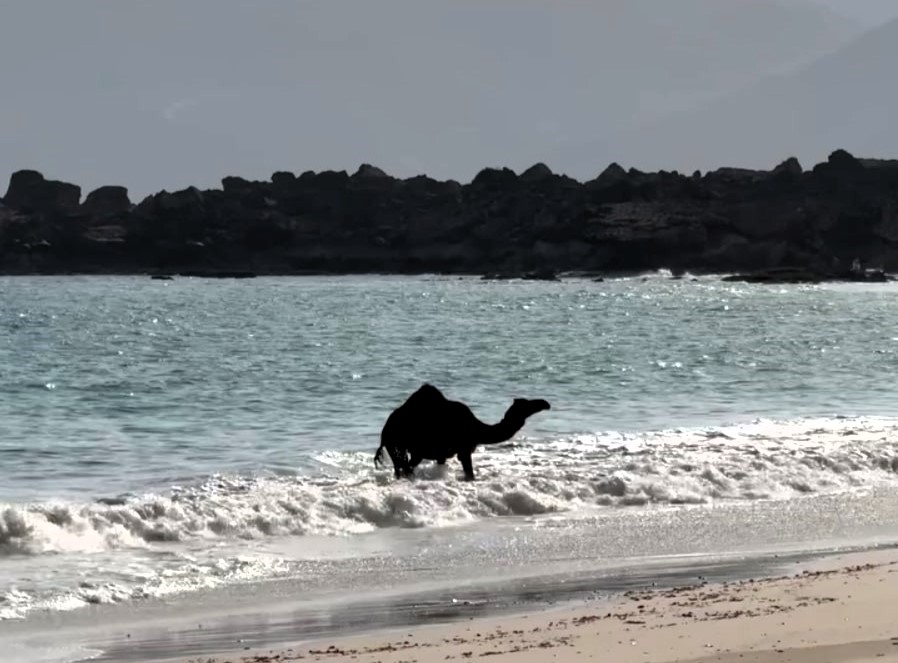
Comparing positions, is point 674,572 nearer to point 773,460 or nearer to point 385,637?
point 385,637

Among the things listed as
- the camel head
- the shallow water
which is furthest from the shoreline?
the camel head

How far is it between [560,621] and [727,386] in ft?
88.9

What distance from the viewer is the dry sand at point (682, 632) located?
973 centimetres

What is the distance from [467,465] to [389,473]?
1185 millimetres

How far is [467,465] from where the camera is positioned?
65.0 feet

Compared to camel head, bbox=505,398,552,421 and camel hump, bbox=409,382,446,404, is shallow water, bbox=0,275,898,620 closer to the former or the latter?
camel head, bbox=505,398,552,421

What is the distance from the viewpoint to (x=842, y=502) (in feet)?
61.8

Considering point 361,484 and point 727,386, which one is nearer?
point 361,484

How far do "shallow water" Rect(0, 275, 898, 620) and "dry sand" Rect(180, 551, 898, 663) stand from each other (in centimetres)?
296

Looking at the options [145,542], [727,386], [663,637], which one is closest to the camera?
[663,637]

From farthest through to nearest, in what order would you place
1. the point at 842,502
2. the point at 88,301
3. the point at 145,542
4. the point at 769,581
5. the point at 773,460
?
the point at 88,301 → the point at 773,460 → the point at 842,502 → the point at 145,542 → the point at 769,581

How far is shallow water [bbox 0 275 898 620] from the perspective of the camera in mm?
15688

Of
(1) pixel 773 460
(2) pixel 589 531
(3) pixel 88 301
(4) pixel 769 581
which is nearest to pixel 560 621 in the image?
(4) pixel 769 581

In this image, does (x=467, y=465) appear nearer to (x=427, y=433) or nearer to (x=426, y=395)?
(x=427, y=433)
